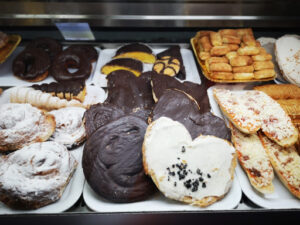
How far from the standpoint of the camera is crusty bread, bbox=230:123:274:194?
1908mm

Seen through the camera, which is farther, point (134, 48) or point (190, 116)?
point (134, 48)

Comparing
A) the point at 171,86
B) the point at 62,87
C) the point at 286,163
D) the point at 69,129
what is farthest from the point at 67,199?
the point at 286,163

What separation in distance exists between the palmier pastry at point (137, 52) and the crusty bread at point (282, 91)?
4.33 ft

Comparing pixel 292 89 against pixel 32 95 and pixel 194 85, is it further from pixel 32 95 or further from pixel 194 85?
pixel 32 95

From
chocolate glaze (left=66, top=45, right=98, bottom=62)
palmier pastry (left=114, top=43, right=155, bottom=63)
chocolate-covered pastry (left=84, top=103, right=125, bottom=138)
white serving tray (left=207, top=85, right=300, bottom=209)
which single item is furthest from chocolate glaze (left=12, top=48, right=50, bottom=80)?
white serving tray (left=207, top=85, right=300, bottom=209)

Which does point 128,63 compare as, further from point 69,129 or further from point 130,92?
point 69,129

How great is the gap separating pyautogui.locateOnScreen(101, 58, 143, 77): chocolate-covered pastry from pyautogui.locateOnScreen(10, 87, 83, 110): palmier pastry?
0.63 metres

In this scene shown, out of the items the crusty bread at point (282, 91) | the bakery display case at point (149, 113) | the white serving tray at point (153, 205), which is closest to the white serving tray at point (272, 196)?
the bakery display case at point (149, 113)

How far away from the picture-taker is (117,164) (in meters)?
1.81

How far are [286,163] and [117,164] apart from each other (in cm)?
139

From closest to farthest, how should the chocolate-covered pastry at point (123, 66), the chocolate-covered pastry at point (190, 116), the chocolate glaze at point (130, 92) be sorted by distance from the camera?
1. the chocolate-covered pastry at point (190, 116)
2. the chocolate glaze at point (130, 92)
3. the chocolate-covered pastry at point (123, 66)

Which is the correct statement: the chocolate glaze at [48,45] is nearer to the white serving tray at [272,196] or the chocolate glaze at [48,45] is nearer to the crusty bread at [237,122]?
the crusty bread at [237,122]

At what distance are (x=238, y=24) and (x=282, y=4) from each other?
41cm

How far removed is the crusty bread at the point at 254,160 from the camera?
1908 millimetres
